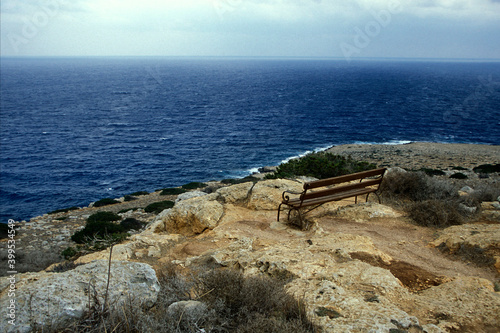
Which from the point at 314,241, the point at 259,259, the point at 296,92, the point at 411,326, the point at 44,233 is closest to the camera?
the point at 411,326

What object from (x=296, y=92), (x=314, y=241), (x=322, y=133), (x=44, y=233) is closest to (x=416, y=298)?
(x=314, y=241)

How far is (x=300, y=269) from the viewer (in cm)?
522

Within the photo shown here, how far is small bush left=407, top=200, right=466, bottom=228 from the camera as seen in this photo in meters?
7.97

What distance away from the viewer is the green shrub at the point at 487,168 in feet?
102

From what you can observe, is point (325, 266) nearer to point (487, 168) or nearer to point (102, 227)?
point (102, 227)

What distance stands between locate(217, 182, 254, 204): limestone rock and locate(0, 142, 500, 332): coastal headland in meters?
0.03

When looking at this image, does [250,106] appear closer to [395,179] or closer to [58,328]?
[395,179]

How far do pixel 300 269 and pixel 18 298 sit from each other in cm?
381

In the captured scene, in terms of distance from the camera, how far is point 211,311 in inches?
139

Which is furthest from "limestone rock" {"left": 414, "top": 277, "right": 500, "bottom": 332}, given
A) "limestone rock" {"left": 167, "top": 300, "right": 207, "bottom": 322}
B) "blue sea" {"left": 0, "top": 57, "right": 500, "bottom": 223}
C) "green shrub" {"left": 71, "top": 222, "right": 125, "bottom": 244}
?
"blue sea" {"left": 0, "top": 57, "right": 500, "bottom": 223}

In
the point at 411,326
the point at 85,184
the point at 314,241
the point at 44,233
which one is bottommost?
the point at 85,184

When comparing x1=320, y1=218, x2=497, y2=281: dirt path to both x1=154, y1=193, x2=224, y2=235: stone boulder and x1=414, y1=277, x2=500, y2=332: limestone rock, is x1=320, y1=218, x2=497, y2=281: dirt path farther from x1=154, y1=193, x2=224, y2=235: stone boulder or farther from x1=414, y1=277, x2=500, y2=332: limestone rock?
x1=154, y1=193, x2=224, y2=235: stone boulder

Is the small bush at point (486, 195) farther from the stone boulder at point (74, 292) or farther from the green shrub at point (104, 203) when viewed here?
the green shrub at point (104, 203)

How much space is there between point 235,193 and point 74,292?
22.1ft
